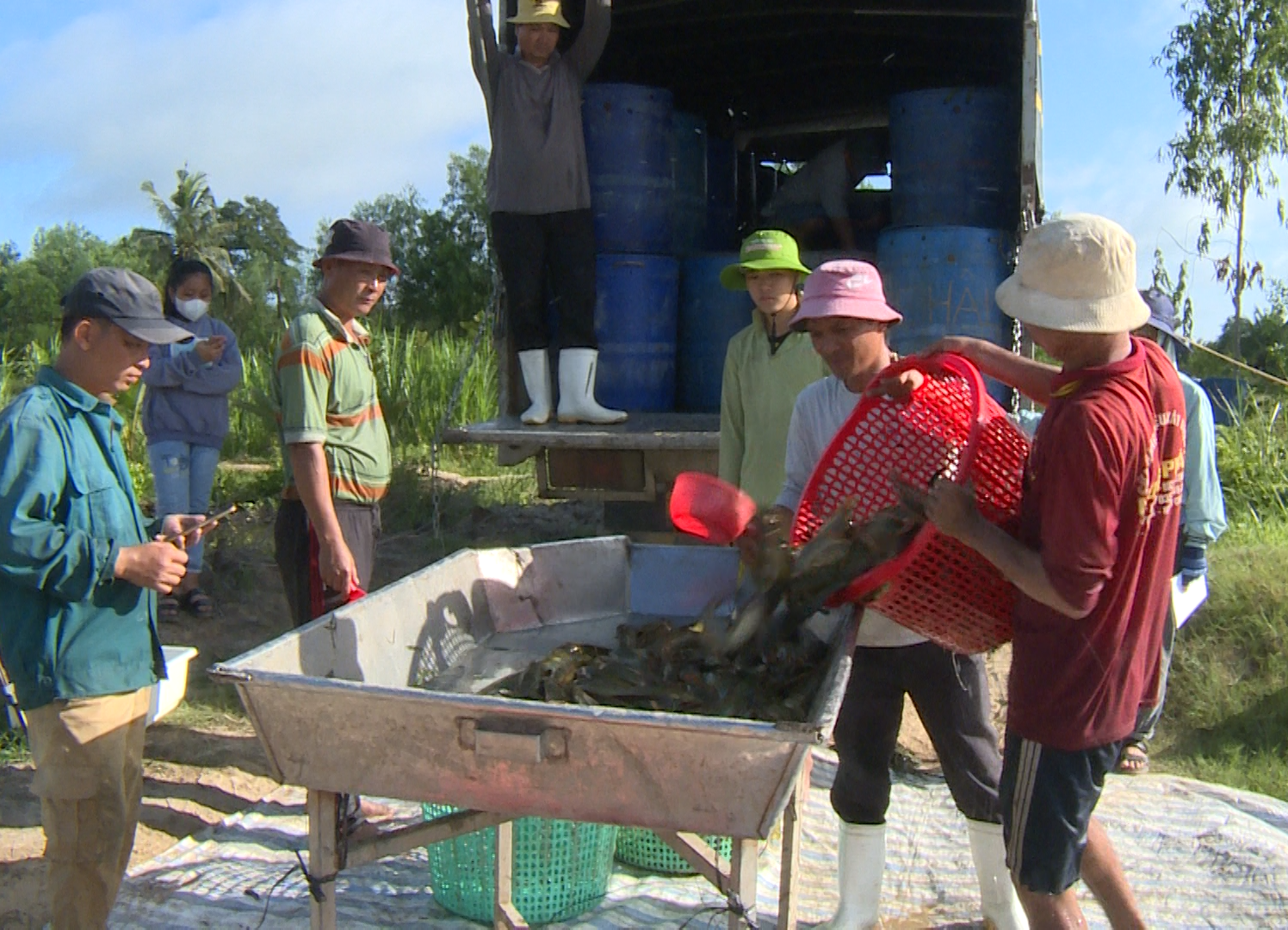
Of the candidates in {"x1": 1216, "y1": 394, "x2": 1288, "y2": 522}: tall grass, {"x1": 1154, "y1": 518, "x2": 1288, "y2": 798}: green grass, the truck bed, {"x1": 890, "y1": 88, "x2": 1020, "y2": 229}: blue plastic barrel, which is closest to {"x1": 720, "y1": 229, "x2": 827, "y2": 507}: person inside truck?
the truck bed

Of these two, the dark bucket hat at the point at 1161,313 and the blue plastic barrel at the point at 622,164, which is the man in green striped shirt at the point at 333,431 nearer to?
the blue plastic barrel at the point at 622,164

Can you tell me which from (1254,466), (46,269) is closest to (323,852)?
(1254,466)

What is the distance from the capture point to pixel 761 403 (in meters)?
3.82

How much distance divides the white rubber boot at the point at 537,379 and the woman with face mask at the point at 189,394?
62.6 inches

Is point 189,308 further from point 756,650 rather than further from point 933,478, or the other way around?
point 933,478

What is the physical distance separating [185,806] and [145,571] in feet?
6.96

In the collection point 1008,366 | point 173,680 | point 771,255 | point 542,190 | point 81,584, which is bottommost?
point 173,680

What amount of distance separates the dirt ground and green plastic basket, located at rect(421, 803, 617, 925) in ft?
4.04

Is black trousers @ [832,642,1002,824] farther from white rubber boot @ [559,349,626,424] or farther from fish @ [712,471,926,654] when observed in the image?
white rubber boot @ [559,349,626,424]

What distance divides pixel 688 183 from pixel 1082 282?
3.77 m

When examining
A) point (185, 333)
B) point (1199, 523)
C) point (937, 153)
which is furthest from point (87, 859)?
point (937, 153)

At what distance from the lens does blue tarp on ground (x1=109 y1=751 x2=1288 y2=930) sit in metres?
3.38

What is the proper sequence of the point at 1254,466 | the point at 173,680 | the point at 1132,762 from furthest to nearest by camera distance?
1. the point at 1254,466
2. the point at 1132,762
3. the point at 173,680

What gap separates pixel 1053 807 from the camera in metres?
2.32
